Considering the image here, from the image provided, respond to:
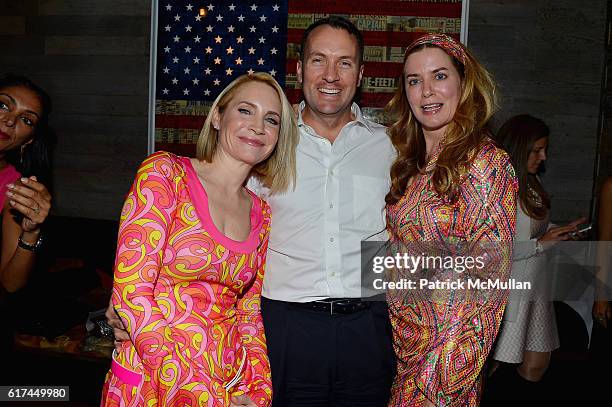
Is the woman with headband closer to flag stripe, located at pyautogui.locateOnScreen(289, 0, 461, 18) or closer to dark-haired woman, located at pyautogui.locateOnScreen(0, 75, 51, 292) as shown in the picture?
dark-haired woman, located at pyautogui.locateOnScreen(0, 75, 51, 292)

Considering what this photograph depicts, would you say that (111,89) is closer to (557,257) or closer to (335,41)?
(335,41)

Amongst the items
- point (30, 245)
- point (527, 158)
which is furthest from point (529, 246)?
point (30, 245)

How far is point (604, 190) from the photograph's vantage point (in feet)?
11.6

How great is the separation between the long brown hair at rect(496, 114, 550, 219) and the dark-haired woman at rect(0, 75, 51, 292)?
2.84 metres

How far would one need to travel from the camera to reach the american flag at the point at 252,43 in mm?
4441

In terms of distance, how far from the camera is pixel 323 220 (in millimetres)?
2268

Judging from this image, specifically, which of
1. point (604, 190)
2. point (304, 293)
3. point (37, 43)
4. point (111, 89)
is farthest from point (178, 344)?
point (37, 43)

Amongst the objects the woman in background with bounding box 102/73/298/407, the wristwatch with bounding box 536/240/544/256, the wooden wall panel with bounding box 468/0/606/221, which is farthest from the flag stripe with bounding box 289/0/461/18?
the woman in background with bounding box 102/73/298/407

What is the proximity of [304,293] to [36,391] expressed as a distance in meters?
2.45

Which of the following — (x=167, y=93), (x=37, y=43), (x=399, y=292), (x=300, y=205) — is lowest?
(x=399, y=292)

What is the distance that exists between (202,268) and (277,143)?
2.27 feet

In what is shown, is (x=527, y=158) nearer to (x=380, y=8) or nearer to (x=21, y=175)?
(x=380, y=8)

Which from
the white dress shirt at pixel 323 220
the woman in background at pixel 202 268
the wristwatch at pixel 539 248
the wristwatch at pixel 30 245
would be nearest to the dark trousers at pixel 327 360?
the white dress shirt at pixel 323 220

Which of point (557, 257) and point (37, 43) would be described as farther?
point (37, 43)
